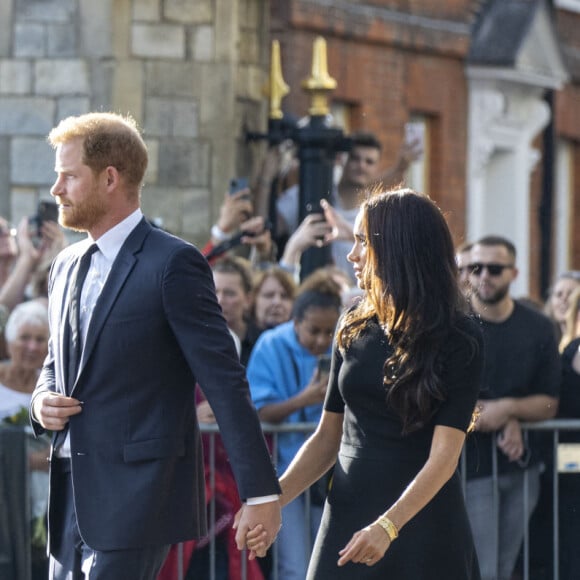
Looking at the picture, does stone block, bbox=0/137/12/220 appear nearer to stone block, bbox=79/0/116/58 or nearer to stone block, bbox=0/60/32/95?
stone block, bbox=0/60/32/95

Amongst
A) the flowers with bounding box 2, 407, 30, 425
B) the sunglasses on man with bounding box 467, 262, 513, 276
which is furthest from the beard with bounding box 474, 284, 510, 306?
the flowers with bounding box 2, 407, 30, 425

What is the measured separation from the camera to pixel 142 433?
15.7 ft

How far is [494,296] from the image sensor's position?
7.78 meters

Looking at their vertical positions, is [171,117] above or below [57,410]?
above

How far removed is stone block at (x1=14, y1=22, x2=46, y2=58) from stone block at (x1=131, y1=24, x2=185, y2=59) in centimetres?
60

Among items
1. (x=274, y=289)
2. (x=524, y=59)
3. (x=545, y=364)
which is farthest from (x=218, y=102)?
(x=524, y=59)

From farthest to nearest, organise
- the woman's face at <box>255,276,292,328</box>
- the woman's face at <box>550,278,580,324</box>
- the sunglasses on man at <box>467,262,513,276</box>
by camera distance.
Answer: the woman's face at <box>550,278,580,324</box> → the woman's face at <box>255,276,292,328</box> → the sunglasses on man at <box>467,262,513,276</box>

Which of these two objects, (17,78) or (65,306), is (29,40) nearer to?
(17,78)

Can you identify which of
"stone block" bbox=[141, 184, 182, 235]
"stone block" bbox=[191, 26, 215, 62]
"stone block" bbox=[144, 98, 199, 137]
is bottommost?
"stone block" bbox=[141, 184, 182, 235]

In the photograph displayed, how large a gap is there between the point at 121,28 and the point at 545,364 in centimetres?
485

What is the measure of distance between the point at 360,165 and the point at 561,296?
144cm

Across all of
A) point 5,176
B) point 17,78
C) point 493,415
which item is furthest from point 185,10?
point 493,415

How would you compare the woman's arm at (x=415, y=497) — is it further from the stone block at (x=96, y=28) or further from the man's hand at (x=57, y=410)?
the stone block at (x=96, y=28)

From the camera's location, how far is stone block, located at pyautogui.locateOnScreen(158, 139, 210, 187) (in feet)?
37.0
